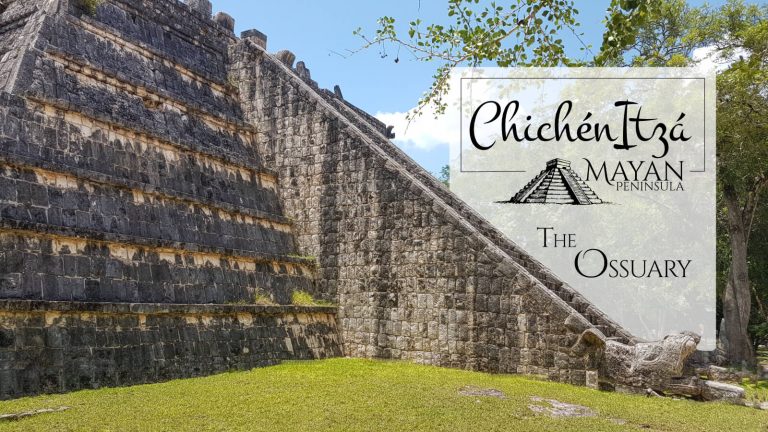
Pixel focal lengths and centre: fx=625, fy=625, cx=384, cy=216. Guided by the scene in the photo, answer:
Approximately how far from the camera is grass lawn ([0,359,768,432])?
220 inches

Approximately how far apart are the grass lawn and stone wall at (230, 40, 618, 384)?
88cm

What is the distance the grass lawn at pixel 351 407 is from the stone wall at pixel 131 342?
0.95ft

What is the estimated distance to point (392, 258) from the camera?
1068 centimetres

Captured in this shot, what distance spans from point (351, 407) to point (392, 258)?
451 centimetres

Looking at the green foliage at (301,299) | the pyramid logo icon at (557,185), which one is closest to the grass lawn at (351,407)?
the green foliage at (301,299)

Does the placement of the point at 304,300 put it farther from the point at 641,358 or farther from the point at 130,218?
the point at 641,358

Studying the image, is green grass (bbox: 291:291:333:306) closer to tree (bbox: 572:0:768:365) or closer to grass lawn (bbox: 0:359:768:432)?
grass lawn (bbox: 0:359:768:432)

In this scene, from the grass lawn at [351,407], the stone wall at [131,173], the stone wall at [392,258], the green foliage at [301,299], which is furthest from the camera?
the green foliage at [301,299]

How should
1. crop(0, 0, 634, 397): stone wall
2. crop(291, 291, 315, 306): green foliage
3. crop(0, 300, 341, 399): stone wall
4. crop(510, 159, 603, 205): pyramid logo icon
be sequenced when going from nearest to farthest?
crop(0, 300, 341, 399): stone wall
crop(0, 0, 634, 397): stone wall
crop(291, 291, 315, 306): green foliage
crop(510, 159, 603, 205): pyramid logo icon

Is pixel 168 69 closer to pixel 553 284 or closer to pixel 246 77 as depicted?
pixel 246 77

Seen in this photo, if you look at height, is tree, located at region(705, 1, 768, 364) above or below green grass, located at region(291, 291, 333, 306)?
above

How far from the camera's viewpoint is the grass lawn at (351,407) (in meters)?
5.58

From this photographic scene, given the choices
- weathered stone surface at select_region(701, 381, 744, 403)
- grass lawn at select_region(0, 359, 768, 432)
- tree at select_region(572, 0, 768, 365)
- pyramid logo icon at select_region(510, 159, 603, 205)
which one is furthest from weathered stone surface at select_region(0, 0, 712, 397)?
tree at select_region(572, 0, 768, 365)

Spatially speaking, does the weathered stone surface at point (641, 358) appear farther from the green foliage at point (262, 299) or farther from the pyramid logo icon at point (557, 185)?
the pyramid logo icon at point (557, 185)
